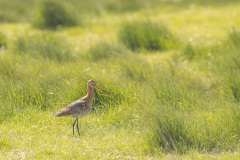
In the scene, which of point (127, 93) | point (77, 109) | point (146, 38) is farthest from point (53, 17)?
point (77, 109)

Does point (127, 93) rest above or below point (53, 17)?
above

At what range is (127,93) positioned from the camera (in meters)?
9.43

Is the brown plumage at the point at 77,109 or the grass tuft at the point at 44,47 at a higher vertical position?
the brown plumage at the point at 77,109

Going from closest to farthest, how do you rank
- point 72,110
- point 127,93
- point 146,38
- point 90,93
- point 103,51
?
point 72,110
point 90,93
point 127,93
point 103,51
point 146,38

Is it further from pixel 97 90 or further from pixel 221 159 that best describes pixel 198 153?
pixel 97 90

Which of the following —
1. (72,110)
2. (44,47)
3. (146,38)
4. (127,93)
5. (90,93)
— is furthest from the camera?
(146,38)

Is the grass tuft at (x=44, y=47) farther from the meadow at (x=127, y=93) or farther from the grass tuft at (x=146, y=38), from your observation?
the grass tuft at (x=146, y=38)

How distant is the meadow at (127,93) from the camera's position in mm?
7855

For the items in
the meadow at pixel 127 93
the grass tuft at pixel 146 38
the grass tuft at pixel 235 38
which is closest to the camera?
the meadow at pixel 127 93

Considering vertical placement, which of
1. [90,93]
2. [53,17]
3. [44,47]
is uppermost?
[90,93]

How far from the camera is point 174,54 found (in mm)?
13344

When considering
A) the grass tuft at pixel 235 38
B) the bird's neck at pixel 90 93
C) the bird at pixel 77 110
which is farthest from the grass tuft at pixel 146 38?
the bird at pixel 77 110

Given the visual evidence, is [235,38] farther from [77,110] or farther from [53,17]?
[77,110]

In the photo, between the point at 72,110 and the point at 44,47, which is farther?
the point at 44,47
